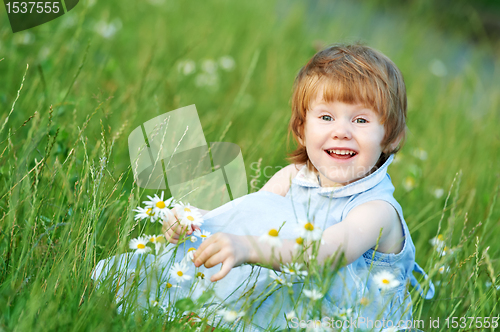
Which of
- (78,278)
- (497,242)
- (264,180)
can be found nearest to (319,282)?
(78,278)

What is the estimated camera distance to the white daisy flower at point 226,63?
3240 millimetres

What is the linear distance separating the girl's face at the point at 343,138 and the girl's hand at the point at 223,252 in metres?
0.44

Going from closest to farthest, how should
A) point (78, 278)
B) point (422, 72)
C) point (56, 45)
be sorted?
point (78, 278), point (56, 45), point (422, 72)

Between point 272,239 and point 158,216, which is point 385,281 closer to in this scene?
point 272,239

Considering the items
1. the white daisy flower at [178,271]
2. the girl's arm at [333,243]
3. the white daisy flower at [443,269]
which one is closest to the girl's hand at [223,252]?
the girl's arm at [333,243]

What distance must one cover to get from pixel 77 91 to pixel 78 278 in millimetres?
1541

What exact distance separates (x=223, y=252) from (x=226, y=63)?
2499mm

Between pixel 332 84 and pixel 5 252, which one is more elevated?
pixel 332 84

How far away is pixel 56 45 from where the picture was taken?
257 cm

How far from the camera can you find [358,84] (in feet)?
4.18

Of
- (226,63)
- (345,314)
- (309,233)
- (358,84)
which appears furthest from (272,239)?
(226,63)

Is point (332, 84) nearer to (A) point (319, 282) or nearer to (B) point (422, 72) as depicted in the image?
(A) point (319, 282)

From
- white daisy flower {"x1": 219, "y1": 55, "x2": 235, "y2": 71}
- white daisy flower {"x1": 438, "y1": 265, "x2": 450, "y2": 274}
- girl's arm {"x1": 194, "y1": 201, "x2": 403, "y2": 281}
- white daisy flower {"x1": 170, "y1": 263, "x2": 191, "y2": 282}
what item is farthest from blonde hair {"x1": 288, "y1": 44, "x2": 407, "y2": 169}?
white daisy flower {"x1": 219, "y1": 55, "x2": 235, "y2": 71}

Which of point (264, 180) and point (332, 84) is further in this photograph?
point (264, 180)
